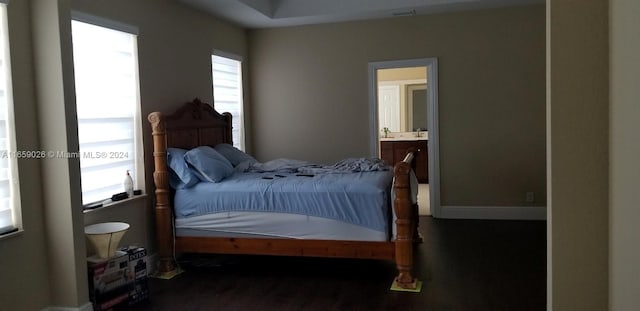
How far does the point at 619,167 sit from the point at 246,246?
3003 mm

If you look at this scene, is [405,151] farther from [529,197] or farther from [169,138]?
[169,138]

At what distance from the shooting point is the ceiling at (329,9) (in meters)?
5.46

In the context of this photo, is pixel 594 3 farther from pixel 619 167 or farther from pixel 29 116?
pixel 29 116

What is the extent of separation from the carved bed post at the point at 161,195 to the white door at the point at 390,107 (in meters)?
5.82

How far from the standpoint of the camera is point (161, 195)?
4.24 m

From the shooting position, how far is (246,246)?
417cm

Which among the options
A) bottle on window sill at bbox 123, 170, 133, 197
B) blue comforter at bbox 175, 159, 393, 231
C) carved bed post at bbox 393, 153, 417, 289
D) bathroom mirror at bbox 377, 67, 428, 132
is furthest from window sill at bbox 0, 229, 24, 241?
bathroom mirror at bbox 377, 67, 428, 132

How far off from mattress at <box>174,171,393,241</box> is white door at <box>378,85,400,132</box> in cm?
533

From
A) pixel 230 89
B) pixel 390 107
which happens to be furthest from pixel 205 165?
pixel 390 107

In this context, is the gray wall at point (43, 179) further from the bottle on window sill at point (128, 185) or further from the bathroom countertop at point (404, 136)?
the bathroom countertop at point (404, 136)

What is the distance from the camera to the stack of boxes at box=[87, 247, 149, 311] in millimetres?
3385

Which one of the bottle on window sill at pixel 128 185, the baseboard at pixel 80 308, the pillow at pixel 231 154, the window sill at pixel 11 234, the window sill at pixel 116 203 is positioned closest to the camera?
the window sill at pixel 11 234

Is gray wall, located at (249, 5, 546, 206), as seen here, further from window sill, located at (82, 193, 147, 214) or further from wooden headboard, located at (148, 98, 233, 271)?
window sill, located at (82, 193, 147, 214)

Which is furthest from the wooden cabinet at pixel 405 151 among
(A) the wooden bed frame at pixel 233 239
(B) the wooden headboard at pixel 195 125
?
(A) the wooden bed frame at pixel 233 239
